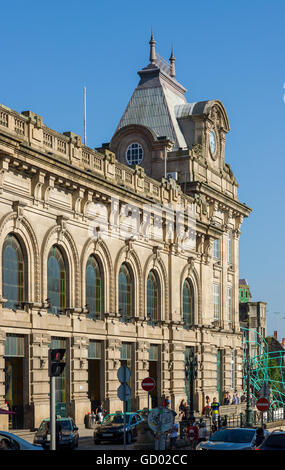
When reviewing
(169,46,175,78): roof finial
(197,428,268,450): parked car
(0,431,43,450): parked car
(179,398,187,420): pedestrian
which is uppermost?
(169,46,175,78): roof finial

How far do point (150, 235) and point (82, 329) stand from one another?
10029 mm

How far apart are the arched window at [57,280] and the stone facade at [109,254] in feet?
0.96

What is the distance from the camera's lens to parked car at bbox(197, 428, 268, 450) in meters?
27.1

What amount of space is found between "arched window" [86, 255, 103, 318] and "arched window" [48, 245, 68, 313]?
2.47 metres

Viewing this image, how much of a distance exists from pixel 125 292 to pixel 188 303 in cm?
973

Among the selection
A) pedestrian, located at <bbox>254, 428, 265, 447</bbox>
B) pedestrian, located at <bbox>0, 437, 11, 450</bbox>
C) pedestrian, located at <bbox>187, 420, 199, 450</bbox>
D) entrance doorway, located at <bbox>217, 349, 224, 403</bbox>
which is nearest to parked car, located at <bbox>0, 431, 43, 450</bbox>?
pedestrian, located at <bbox>0, 437, 11, 450</bbox>

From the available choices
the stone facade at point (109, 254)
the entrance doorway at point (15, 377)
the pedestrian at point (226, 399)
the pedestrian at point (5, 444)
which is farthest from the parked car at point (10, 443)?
the pedestrian at point (226, 399)

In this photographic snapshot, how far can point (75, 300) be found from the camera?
44625mm

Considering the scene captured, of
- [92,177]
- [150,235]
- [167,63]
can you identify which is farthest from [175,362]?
[167,63]

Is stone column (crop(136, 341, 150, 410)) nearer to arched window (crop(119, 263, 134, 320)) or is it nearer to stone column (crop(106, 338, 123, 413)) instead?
arched window (crop(119, 263, 134, 320))

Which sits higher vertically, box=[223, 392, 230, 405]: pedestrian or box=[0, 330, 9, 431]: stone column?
box=[0, 330, 9, 431]: stone column

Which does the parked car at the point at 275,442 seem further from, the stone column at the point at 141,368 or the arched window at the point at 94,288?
the stone column at the point at 141,368

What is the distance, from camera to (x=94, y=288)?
47250 mm

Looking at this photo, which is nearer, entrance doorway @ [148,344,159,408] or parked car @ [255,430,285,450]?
parked car @ [255,430,285,450]
